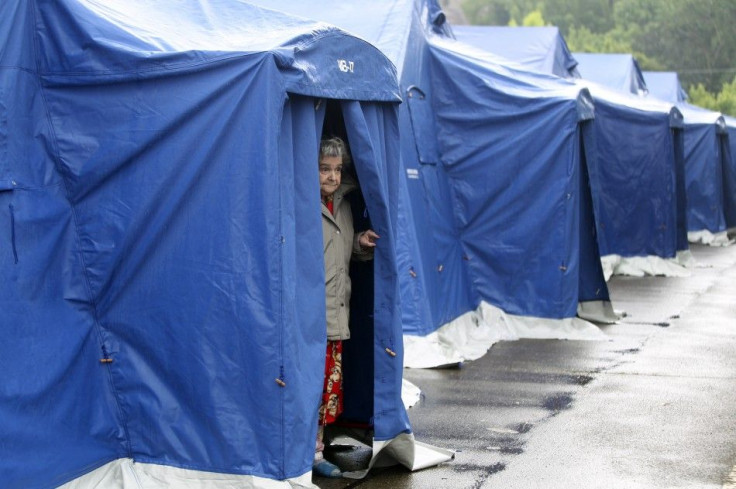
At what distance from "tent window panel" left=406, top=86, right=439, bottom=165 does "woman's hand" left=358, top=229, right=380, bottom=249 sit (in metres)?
4.64

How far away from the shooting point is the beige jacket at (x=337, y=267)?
6.68 m

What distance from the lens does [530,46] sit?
20.0m

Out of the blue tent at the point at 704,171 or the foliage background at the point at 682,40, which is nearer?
the blue tent at the point at 704,171

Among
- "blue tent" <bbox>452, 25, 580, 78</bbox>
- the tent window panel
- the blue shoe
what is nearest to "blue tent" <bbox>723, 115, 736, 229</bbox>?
"blue tent" <bbox>452, 25, 580, 78</bbox>

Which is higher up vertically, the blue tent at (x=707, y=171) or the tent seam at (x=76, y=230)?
the tent seam at (x=76, y=230)

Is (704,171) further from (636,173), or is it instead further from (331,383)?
(331,383)

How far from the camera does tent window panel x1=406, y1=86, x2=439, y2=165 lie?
11.5 meters

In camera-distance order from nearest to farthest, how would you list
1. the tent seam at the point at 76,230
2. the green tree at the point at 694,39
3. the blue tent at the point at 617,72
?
the tent seam at the point at 76,230
the blue tent at the point at 617,72
the green tree at the point at 694,39

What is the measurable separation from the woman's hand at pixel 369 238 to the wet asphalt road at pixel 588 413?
1.42 m

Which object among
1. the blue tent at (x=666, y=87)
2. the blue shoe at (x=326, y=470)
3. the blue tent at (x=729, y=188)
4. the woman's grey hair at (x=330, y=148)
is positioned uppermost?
the woman's grey hair at (x=330, y=148)

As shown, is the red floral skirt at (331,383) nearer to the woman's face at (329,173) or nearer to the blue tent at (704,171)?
the woman's face at (329,173)

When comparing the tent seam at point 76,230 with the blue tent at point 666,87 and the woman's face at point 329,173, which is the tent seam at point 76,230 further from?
the blue tent at point 666,87

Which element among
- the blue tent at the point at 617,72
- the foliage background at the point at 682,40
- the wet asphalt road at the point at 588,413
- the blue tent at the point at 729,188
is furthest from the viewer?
the foliage background at the point at 682,40

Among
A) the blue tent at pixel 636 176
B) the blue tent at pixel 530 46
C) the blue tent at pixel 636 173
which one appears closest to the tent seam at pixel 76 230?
the blue tent at pixel 636 173
